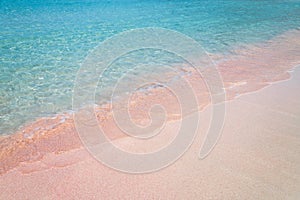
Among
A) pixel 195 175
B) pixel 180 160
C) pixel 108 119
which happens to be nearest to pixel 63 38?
pixel 108 119

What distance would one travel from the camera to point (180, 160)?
162 inches

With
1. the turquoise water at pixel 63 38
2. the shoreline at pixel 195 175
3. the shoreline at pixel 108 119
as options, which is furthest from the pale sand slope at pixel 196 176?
the turquoise water at pixel 63 38

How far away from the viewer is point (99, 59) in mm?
10430

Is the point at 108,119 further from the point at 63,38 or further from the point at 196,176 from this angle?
the point at 63,38

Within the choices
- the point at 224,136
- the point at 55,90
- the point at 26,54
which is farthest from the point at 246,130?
the point at 26,54

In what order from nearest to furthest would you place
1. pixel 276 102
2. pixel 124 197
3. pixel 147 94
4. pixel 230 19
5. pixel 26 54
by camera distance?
pixel 124 197 → pixel 276 102 → pixel 147 94 → pixel 26 54 → pixel 230 19

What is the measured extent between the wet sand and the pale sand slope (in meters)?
0.01

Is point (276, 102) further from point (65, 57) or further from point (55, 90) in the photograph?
point (65, 57)

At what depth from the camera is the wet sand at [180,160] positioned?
3.52 metres

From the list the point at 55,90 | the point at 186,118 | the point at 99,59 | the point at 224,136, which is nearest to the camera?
the point at 224,136

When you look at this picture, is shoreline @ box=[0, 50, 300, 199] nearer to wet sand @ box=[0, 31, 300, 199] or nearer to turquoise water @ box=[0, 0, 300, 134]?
wet sand @ box=[0, 31, 300, 199]

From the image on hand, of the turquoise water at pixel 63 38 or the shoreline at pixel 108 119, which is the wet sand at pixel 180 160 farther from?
the turquoise water at pixel 63 38

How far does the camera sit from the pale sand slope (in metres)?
3.48

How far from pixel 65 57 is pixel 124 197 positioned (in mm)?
8186
